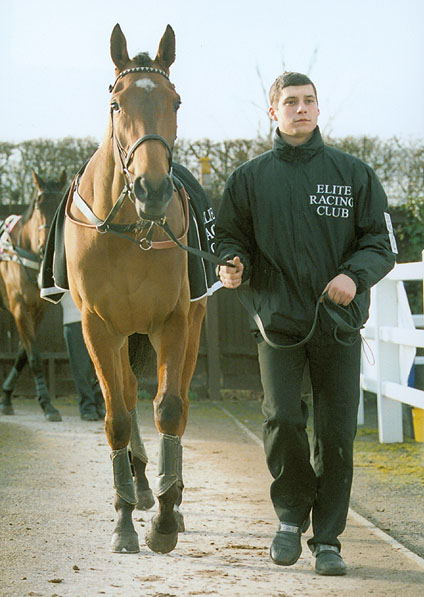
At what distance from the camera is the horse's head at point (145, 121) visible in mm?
3637

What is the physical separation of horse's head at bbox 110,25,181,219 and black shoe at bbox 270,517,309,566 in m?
1.54

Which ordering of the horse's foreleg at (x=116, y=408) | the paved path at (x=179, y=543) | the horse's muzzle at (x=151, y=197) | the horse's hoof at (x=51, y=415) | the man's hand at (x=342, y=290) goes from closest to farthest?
the horse's muzzle at (x=151, y=197), the paved path at (x=179, y=543), the man's hand at (x=342, y=290), the horse's foreleg at (x=116, y=408), the horse's hoof at (x=51, y=415)

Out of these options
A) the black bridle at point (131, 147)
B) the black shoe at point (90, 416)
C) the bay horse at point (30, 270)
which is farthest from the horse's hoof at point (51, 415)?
the black bridle at point (131, 147)

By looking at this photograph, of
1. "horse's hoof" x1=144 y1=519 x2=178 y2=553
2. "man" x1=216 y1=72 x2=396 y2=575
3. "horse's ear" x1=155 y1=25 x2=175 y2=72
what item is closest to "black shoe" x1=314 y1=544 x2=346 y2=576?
"man" x1=216 y1=72 x2=396 y2=575

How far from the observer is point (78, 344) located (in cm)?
967

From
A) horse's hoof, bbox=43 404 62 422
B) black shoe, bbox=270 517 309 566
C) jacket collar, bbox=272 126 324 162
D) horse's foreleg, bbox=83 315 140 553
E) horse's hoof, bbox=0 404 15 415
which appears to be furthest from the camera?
horse's hoof, bbox=0 404 15 415

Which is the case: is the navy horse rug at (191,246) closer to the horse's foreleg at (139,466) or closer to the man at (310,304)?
the man at (310,304)

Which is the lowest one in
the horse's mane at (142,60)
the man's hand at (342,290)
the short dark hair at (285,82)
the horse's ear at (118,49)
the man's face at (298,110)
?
the man's hand at (342,290)

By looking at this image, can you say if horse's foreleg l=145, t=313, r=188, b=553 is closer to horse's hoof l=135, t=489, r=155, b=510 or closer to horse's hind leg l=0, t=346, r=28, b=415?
horse's hoof l=135, t=489, r=155, b=510

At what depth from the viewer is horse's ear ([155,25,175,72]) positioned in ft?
14.0

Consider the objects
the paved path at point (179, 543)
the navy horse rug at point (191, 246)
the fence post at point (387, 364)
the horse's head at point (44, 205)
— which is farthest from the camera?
the horse's head at point (44, 205)

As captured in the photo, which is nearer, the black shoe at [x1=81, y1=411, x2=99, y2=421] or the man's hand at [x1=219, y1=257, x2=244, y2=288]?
the man's hand at [x1=219, y1=257, x2=244, y2=288]

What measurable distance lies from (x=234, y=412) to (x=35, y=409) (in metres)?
2.27

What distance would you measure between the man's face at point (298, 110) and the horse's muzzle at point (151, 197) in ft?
2.49
